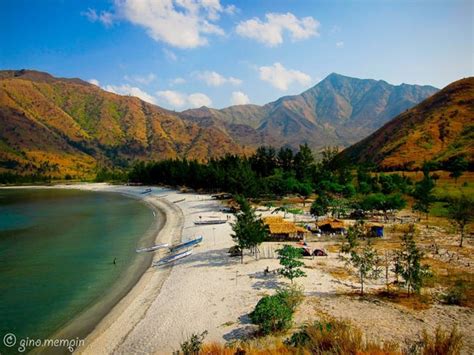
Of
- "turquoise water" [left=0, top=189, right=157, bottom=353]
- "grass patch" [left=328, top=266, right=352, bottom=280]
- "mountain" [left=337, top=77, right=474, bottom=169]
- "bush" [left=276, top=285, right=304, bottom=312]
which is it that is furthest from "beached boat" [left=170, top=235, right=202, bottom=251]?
"mountain" [left=337, top=77, right=474, bottom=169]

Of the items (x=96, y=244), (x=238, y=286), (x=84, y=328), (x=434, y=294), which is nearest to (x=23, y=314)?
(x=84, y=328)

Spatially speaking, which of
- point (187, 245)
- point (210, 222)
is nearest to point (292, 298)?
point (187, 245)

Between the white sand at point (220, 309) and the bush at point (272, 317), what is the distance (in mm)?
1193

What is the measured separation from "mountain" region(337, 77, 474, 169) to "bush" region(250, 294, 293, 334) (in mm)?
101709

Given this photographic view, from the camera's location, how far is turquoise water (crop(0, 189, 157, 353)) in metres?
28.2

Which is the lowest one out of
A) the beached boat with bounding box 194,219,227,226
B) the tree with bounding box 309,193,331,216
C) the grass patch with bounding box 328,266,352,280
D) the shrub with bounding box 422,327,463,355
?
the grass patch with bounding box 328,266,352,280

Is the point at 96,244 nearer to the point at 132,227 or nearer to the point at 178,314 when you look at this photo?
the point at 132,227

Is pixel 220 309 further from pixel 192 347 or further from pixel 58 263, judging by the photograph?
pixel 58 263

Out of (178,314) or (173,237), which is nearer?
(178,314)

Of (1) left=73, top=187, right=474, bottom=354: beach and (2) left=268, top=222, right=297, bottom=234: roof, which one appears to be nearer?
(1) left=73, top=187, right=474, bottom=354: beach

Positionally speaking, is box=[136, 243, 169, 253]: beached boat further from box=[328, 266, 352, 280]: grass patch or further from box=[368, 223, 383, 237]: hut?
box=[368, 223, 383, 237]: hut

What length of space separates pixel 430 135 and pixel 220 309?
459 ft

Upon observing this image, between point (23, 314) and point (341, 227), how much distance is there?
4150cm

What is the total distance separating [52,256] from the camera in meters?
46.0
